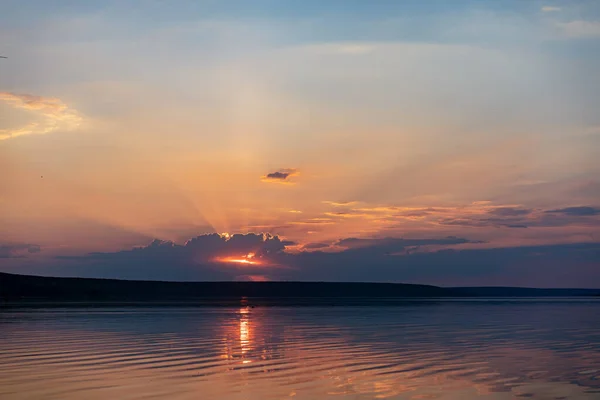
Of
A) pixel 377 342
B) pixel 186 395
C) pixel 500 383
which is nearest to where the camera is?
pixel 186 395

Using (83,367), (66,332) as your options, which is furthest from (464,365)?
(66,332)

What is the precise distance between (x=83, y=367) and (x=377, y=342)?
42.9 ft

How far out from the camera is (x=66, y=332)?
37.8m

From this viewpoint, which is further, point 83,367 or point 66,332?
point 66,332

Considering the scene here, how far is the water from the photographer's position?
1956cm

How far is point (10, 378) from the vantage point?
21109 mm

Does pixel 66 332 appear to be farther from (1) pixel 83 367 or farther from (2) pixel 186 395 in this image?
(2) pixel 186 395

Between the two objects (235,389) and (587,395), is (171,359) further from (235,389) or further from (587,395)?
(587,395)

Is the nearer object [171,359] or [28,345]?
[171,359]

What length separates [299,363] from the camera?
25.2 m

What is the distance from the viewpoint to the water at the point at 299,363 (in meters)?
19.6

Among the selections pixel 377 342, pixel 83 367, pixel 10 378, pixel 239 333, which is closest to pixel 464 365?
pixel 377 342

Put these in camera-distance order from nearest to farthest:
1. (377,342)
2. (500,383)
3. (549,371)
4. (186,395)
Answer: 1. (186,395)
2. (500,383)
3. (549,371)
4. (377,342)

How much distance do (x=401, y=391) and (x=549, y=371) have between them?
6092mm
